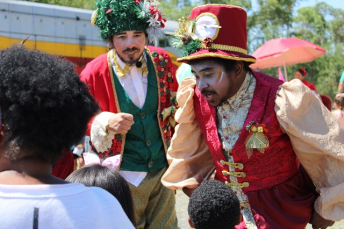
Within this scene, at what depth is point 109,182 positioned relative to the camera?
2711 mm

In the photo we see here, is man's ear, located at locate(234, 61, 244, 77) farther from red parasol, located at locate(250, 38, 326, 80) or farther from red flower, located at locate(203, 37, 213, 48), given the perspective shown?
red parasol, located at locate(250, 38, 326, 80)

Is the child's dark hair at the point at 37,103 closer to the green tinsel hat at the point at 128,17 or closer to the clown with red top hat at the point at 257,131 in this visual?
the clown with red top hat at the point at 257,131

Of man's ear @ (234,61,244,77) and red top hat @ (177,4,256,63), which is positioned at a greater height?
red top hat @ (177,4,256,63)

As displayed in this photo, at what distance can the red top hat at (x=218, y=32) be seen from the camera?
3.36 meters

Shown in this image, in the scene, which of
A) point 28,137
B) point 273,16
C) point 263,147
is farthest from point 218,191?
point 273,16

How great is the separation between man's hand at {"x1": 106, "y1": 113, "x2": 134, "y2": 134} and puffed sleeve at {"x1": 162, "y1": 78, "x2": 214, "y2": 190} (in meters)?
0.37

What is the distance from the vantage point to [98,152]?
4180mm

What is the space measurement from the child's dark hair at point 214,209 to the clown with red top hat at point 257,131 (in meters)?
0.55

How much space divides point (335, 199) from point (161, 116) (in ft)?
5.20

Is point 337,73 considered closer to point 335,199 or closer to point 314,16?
point 314,16

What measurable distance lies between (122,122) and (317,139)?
1398 millimetres

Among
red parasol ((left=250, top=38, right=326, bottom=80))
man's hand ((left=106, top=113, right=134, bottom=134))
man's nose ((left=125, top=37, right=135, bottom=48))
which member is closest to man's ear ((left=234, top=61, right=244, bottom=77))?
man's hand ((left=106, top=113, right=134, bottom=134))

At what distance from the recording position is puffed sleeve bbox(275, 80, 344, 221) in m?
3.09

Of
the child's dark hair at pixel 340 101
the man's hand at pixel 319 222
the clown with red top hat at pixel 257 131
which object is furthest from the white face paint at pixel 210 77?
the child's dark hair at pixel 340 101
